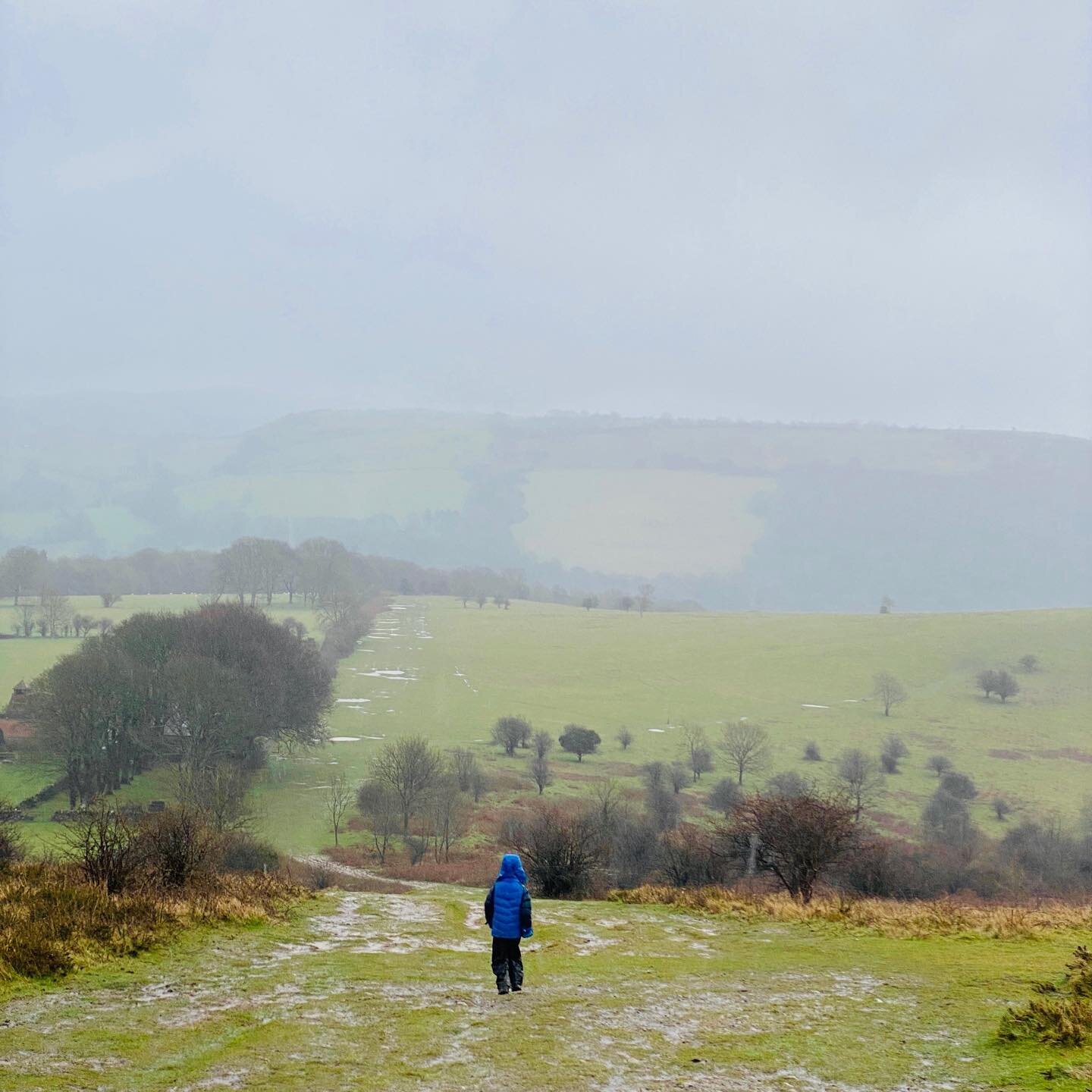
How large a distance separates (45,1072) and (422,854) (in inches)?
1802

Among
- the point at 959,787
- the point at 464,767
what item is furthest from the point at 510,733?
the point at 959,787

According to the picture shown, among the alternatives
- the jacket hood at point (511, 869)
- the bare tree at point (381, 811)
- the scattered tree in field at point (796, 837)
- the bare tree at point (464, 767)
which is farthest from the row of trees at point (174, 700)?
the jacket hood at point (511, 869)

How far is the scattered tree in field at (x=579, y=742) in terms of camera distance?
82.3 metres

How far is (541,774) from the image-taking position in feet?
230

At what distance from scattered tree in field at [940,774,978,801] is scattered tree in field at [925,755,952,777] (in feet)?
11.6

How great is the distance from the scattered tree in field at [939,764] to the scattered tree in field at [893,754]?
7.59ft

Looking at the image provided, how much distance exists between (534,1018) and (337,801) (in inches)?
1929

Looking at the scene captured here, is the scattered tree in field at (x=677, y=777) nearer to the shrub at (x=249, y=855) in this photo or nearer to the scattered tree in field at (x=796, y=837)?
the shrub at (x=249, y=855)

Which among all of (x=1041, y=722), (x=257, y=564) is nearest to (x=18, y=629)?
(x=257, y=564)

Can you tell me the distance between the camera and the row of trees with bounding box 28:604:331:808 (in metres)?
60.7

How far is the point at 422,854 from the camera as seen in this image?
53.6m

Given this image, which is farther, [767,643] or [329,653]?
[767,643]

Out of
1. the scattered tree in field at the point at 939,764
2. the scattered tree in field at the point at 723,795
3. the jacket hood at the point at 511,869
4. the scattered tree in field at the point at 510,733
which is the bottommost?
the scattered tree in field at the point at 939,764

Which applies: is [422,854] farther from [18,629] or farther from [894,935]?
[18,629]
